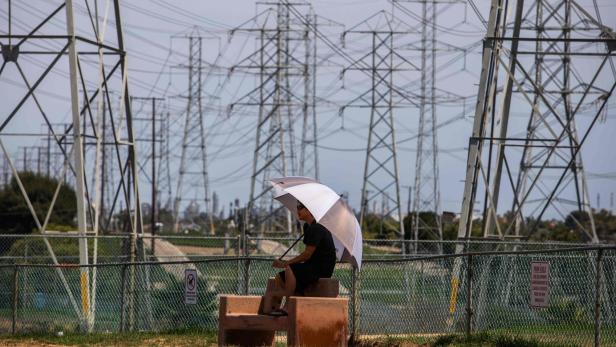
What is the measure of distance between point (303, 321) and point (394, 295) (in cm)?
635

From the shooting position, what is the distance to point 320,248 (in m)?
14.6

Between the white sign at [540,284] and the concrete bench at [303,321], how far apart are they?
2175 millimetres

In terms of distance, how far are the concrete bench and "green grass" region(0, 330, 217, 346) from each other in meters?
2.46

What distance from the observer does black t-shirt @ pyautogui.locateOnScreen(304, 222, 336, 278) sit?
47.9 feet

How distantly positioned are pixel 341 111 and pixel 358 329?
47.5 metres

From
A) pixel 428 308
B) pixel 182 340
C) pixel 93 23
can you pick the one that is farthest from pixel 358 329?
pixel 93 23

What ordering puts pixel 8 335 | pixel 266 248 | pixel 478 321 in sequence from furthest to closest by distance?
1. pixel 266 248
2. pixel 8 335
3. pixel 478 321

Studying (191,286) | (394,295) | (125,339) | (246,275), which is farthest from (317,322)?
(191,286)

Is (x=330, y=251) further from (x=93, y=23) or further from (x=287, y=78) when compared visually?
(x=287, y=78)

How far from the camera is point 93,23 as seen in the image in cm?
2652

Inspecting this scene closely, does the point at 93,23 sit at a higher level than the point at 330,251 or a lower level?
higher

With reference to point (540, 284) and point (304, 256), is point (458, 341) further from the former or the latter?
point (304, 256)

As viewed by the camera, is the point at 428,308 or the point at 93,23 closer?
the point at 428,308

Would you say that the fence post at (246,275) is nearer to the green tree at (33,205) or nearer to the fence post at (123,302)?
the fence post at (123,302)
